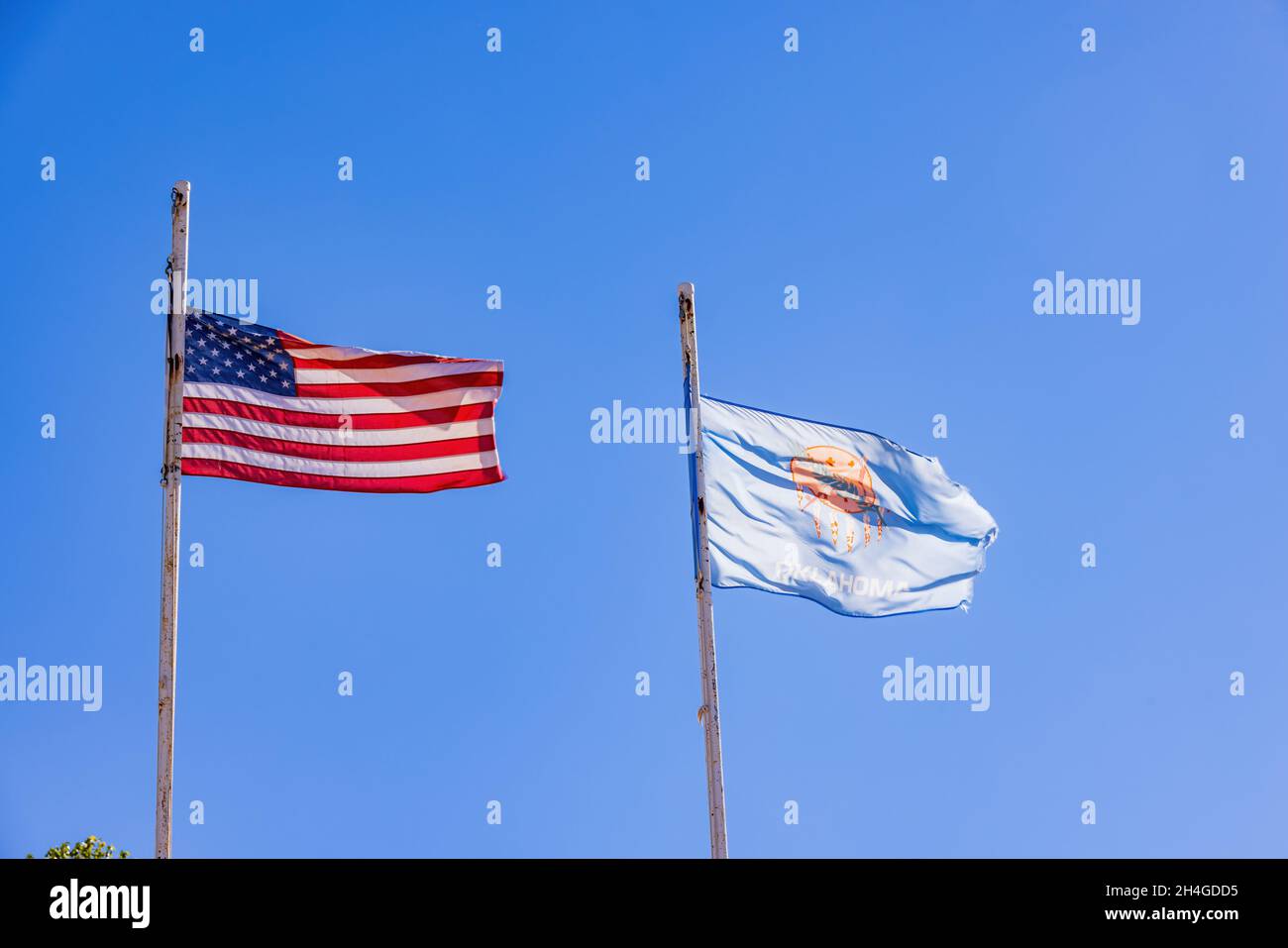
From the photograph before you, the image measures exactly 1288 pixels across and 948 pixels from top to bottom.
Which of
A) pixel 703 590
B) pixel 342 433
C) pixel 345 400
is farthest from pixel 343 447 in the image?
pixel 703 590

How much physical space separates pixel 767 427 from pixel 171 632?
8564 millimetres

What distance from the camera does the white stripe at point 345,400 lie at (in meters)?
18.4

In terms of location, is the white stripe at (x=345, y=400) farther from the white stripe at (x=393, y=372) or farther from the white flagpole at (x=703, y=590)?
the white flagpole at (x=703, y=590)

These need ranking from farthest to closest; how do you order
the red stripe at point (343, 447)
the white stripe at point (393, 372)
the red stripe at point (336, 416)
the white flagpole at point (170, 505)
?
the white stripe at point (393, 372), the red stripe at point (336, 416), the red stripe at point (343, 447), the white flagpole at point (170, 505)

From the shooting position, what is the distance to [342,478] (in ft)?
61.0

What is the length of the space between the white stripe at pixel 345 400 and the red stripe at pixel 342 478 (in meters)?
0.88

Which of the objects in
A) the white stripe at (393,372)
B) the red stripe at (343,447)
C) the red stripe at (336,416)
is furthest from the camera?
the white stripe at (393,372)

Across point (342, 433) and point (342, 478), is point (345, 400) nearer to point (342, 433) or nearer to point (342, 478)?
point (342, 433)

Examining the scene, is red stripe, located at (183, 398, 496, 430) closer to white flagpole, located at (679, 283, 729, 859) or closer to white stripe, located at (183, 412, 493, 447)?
white stripe, located at (183, 412, 493, 447)

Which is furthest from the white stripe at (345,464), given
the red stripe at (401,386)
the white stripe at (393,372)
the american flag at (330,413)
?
the white stripe at (393,372)

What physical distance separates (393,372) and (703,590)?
5006mm

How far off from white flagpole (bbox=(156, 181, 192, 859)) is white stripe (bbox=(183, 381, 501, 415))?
1.19 ft

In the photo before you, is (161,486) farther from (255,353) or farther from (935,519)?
(935,519)
